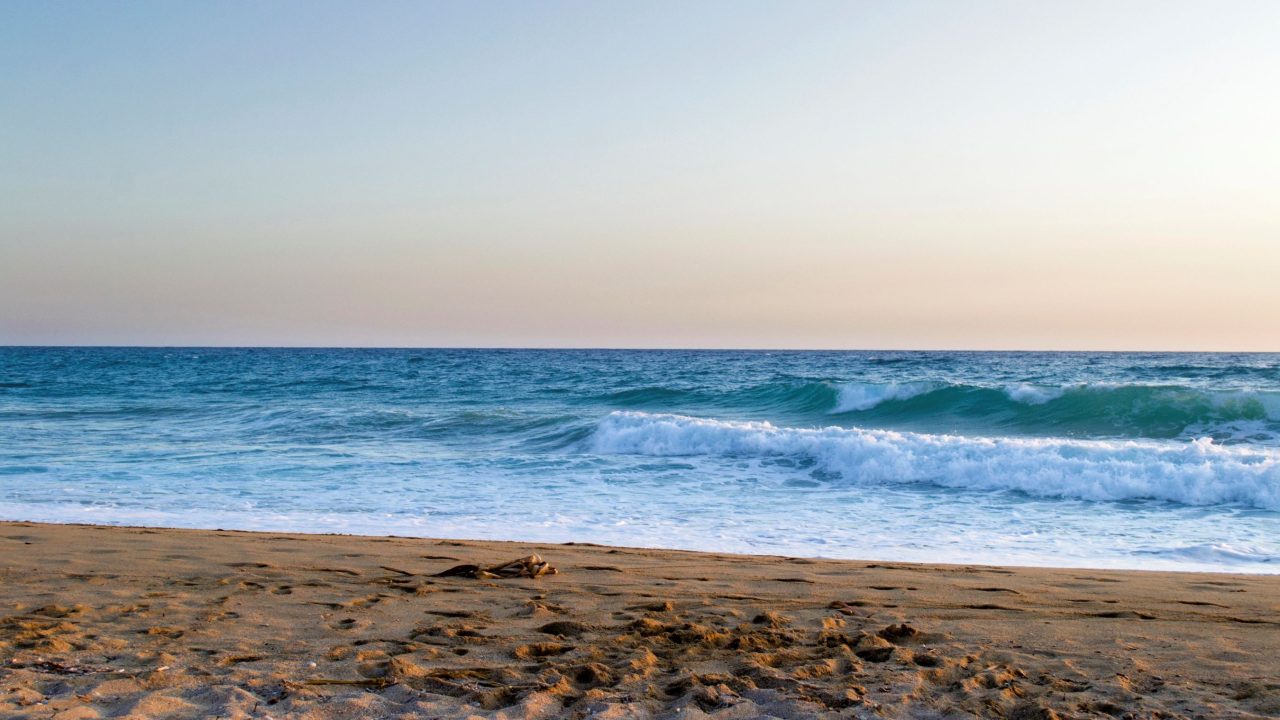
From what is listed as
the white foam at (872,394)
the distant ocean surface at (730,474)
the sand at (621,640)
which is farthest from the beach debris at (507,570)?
the white foam at (872,394)

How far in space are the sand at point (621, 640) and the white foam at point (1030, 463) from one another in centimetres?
503

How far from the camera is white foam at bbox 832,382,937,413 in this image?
25.6m

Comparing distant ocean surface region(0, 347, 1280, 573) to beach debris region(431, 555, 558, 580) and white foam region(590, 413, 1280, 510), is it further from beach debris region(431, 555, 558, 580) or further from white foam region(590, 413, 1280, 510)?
beach debris region(431, 555, 558, 580)

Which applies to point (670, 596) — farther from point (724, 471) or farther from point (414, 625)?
point (724, 471)

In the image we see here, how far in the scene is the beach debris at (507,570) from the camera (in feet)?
18.4

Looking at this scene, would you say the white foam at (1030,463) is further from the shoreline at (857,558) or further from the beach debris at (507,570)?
the beach debris at (507,570)

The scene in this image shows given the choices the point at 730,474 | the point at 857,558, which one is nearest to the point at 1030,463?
the point at 730,474

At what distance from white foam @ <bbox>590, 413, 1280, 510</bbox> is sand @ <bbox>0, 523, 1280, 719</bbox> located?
503cm

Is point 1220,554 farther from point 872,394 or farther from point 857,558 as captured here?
point 872,394

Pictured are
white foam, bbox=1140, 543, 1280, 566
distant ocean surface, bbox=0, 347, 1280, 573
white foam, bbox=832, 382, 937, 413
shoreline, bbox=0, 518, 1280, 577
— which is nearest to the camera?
shoreline, bbox=0, 518, 1280, 577

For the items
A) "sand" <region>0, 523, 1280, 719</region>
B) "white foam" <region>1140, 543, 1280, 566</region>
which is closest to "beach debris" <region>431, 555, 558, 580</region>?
"sand" <region>0, 523, 1280, 719</region>

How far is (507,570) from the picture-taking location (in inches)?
225

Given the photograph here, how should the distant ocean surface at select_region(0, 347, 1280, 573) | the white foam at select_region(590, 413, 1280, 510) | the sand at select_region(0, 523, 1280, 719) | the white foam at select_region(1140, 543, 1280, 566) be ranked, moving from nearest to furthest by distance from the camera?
the sand at select_region(0, 523, 1280, 719) < the white foam at select_region(1140, 543, 1280, 566) < the distant ocean surface at select_region(0, 347, 1280, 573) < the white foam at select_region(590, 413, 1280, 510)

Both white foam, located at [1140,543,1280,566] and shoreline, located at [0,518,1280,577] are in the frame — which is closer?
shoreline, located at [0,518,1280,577]
